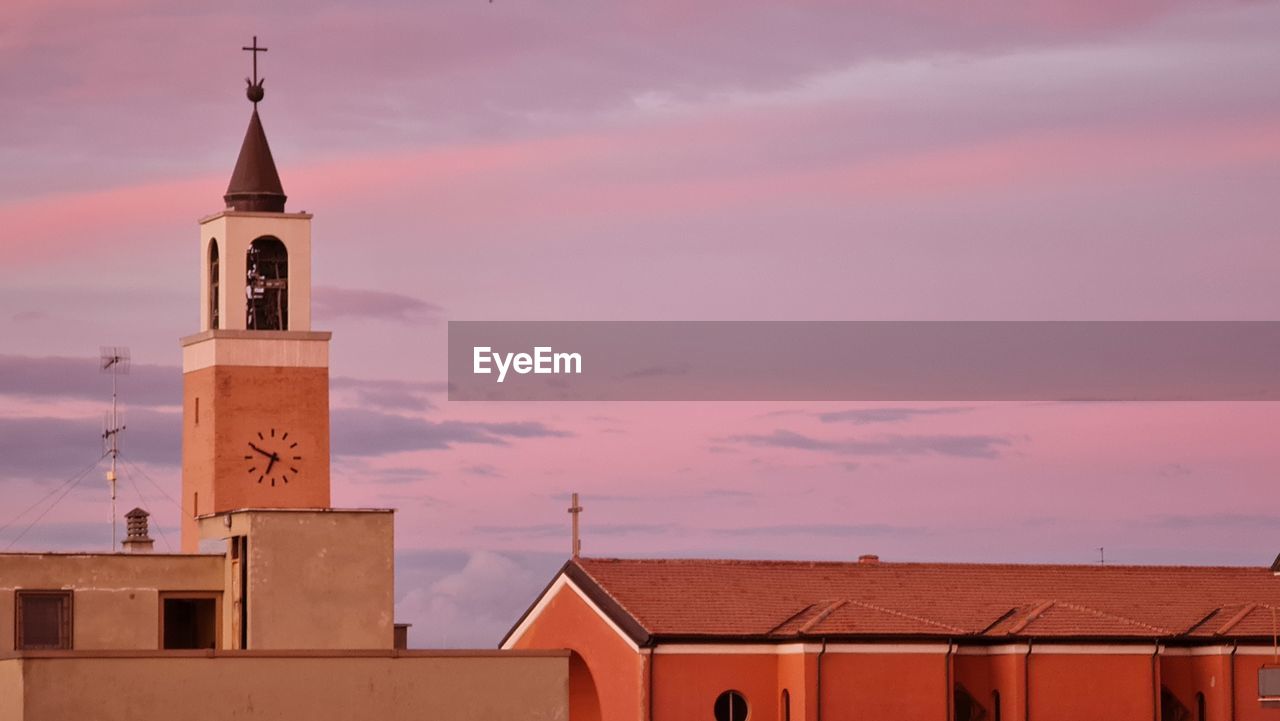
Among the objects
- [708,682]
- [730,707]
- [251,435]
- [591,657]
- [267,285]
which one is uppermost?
[267,285]

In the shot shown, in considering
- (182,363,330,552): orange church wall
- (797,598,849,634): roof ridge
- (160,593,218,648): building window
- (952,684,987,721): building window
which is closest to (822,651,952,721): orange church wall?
(797,598,849,634): roof ridge

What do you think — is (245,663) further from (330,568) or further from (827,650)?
(827,650)

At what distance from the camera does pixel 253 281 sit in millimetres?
62000

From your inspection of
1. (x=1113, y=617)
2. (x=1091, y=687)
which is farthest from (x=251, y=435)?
(x=1113, y=617)

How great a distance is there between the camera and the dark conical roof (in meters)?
62.6

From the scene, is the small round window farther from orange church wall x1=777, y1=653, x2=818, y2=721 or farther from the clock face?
the clock face

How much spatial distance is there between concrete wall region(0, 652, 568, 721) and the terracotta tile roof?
10437 mm

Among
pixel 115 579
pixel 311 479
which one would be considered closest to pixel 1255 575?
pixel 311 479

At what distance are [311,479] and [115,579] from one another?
6.69m

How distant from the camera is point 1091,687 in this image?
62.6m

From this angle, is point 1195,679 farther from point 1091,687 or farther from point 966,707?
point 966,707

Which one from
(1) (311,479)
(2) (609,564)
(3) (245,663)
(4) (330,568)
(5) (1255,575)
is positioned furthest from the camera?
(5) (1255,575)

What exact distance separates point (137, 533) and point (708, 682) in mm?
12559

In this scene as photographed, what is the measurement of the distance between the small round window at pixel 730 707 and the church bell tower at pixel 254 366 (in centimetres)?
946
